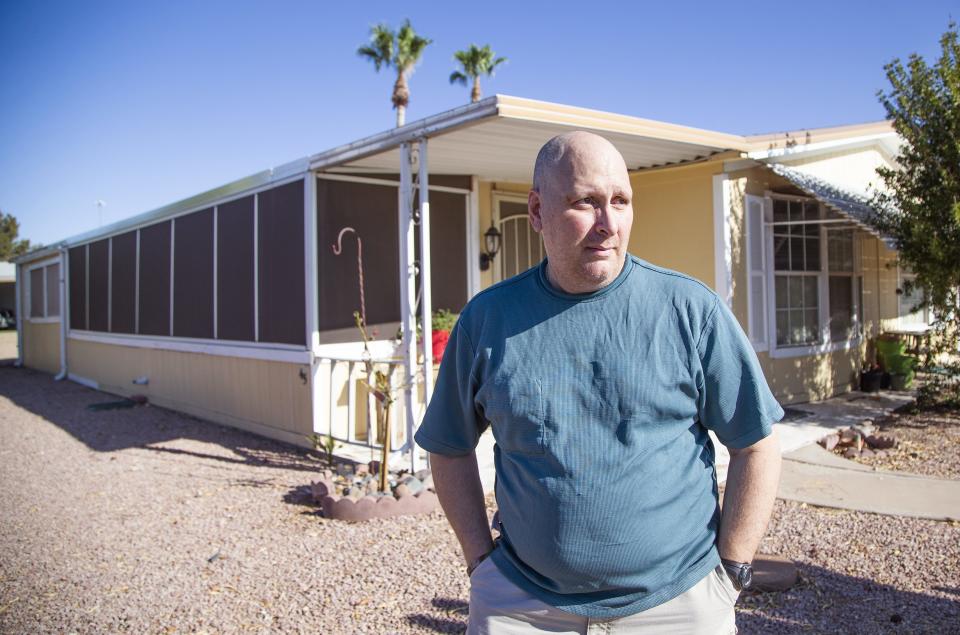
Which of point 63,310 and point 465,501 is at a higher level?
point 63,310

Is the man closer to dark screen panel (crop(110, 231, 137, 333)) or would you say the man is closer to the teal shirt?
the teal shirt

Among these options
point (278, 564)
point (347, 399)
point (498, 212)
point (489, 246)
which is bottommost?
point (278, 564)

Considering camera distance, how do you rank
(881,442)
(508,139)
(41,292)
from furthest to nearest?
(41,292) < (881,442) < (508,139)

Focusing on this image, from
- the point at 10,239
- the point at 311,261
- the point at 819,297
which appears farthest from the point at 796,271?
the point at 10,239

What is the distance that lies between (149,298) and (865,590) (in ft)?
31.4

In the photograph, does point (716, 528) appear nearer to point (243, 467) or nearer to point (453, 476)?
point (453, 476)

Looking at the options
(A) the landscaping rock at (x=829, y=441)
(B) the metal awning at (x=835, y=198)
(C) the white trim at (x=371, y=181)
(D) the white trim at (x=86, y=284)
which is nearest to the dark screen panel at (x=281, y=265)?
(C) the white trim at (x=371, y=181)

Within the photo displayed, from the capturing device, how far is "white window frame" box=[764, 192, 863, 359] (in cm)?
756

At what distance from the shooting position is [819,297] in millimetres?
8312

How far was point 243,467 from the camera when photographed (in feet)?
21.0

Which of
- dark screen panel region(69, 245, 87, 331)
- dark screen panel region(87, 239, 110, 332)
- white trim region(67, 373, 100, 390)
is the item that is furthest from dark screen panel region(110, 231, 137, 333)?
dark screen panel region(69, 245, 87, 331)

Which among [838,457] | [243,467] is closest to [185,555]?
[243,467]

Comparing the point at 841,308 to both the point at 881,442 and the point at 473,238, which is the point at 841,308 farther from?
the point at 473,238

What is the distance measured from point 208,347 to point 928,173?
306 inches
